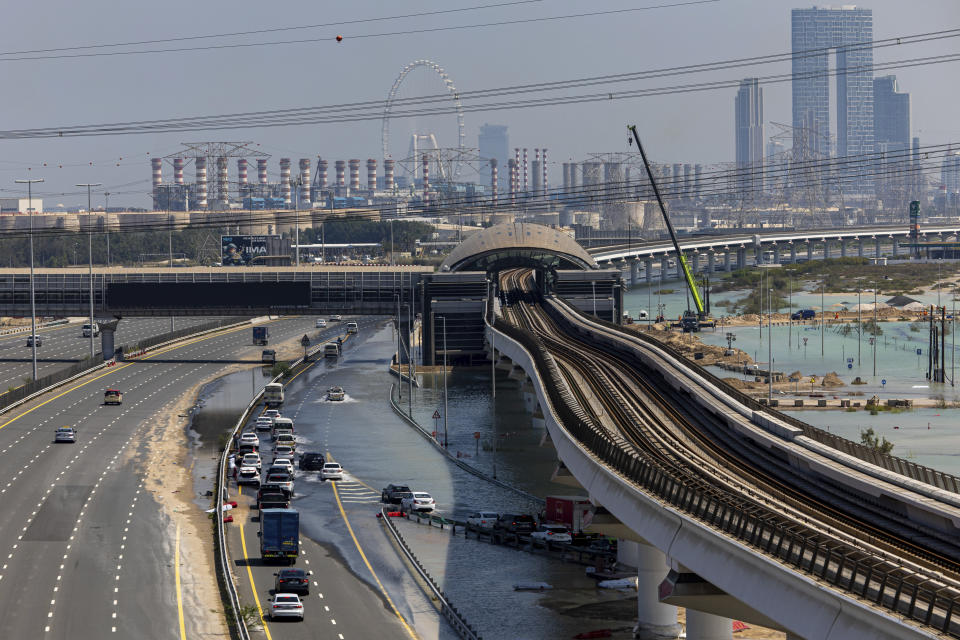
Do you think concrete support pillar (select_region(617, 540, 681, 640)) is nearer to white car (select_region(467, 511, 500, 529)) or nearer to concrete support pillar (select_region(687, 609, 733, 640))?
concrete support pillar (select_region(687, 609, 733, 640))

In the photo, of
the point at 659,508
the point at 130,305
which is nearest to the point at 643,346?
the point at 659,508

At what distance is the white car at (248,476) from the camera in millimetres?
62188

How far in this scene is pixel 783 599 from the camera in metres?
23.6

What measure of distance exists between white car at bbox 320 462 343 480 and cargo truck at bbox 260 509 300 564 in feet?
57.1

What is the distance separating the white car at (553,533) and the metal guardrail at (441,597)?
16.4ft

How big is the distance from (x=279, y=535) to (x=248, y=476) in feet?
51.0

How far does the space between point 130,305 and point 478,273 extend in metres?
30.4

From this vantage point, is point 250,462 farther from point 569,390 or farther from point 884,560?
point 884,560

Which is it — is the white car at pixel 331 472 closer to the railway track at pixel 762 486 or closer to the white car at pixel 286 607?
the railway track at pixel 762 486

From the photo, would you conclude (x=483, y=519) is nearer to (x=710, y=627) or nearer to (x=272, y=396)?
(x=710, y=627)

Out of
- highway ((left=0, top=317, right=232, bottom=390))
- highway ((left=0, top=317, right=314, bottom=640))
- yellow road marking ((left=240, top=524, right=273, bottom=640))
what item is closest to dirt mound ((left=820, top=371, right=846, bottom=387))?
highway ((left=0, top=317, right=314, bottom=640))

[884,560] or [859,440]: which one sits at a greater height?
[884,560]

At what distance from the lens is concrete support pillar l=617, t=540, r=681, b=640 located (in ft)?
128

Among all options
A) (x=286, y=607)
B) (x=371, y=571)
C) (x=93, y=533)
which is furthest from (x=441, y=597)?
(x=93, y=533)
